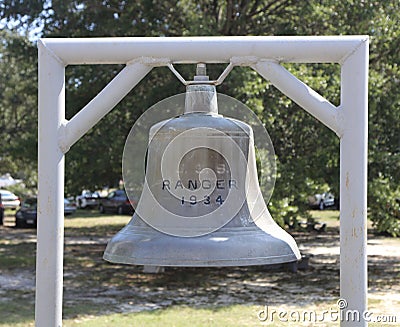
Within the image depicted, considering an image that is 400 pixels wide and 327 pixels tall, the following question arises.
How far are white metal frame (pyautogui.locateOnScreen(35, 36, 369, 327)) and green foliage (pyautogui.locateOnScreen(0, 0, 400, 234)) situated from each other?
6797 mm

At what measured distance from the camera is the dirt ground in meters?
10.1

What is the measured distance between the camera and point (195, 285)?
38.8 feet

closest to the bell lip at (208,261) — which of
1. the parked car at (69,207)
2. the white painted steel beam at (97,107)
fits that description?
the white painted steel beam at (97,107)

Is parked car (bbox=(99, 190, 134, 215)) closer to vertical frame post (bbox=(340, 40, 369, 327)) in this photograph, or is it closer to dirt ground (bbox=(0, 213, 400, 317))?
dirt ground (bbox=(0, 213, 400, 317))

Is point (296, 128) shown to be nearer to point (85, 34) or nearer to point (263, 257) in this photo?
point (85, 34)

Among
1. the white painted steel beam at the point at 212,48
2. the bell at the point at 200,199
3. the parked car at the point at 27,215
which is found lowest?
the parked car at the point at 27,215

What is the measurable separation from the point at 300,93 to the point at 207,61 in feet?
1.31

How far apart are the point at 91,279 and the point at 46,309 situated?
394 inches

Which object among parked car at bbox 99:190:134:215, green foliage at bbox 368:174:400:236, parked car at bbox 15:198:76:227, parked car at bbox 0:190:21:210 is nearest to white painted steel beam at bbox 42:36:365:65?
green foliage at bbox 368:174:400:236

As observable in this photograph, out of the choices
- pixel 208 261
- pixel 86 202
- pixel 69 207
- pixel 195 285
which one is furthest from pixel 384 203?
pixel 86 202

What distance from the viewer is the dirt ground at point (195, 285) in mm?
10094

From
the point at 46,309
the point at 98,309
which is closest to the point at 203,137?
the point at 46,309

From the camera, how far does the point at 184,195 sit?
102 inches

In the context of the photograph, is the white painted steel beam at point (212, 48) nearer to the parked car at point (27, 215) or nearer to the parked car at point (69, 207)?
the parked car at point (27, 215)
